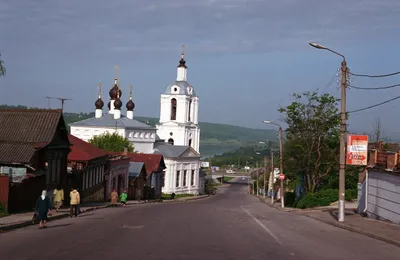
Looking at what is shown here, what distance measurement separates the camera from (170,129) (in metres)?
120

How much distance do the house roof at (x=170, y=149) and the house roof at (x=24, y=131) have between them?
71878 mm

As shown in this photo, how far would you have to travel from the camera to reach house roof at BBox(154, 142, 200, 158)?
10787 cm

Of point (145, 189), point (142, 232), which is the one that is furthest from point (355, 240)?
point (145, 189)

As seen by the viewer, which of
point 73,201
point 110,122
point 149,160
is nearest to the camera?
point 73,201

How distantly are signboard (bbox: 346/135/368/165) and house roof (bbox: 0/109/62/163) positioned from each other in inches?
624

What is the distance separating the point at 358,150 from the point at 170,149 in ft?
266

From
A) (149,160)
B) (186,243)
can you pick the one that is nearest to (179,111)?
(149,160)

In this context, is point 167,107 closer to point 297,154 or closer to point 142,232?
point 297,154

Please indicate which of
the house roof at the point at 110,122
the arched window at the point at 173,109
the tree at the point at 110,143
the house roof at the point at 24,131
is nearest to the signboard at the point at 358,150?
the house roof at the point at 24,131

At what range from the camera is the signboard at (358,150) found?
29703 mm

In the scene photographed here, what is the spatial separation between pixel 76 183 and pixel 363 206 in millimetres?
19875

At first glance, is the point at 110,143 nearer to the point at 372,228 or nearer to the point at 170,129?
the point at 170,129

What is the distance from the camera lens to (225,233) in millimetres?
22547

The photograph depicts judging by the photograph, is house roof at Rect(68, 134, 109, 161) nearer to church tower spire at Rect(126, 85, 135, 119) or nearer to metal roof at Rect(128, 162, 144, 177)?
metal roof at Rect(128, 162, 144, 177)
